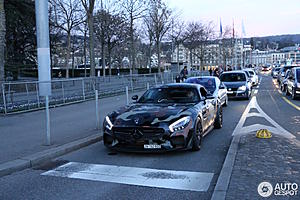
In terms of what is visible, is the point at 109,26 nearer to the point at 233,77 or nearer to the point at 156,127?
the point at 233,77

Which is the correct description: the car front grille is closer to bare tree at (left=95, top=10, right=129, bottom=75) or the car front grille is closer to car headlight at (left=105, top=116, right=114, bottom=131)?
car headlight at (left=105, top=116, right=114, bottom=131)

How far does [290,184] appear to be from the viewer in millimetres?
4996

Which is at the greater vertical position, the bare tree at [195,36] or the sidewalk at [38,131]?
the bare tree at [195,36]

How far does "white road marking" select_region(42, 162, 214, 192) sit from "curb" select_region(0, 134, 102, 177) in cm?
58

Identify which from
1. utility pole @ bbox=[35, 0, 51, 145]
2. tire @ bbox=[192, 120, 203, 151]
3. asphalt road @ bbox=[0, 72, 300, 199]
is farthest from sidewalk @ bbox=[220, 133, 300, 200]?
utility pole @ bbox=[35, 0, 51, 145]

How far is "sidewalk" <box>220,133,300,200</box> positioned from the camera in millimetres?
4809

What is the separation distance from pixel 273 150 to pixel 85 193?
151 inches

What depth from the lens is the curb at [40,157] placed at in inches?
250

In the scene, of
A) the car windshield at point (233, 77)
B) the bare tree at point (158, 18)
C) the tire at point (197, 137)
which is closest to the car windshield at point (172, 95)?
the tire at point (197, 137)

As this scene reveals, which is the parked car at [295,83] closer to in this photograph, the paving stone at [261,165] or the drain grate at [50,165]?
the paving stone at [261,165]

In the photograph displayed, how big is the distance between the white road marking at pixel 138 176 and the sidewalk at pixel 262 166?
1.76 ft

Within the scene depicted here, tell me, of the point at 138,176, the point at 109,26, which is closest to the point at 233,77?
the point at 138,176

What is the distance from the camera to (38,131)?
994 centimetres

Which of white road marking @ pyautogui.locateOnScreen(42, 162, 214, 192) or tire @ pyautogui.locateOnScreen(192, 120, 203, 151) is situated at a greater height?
tire @ pyautogui.locateOnScreen(192, 120, 203, 151)
